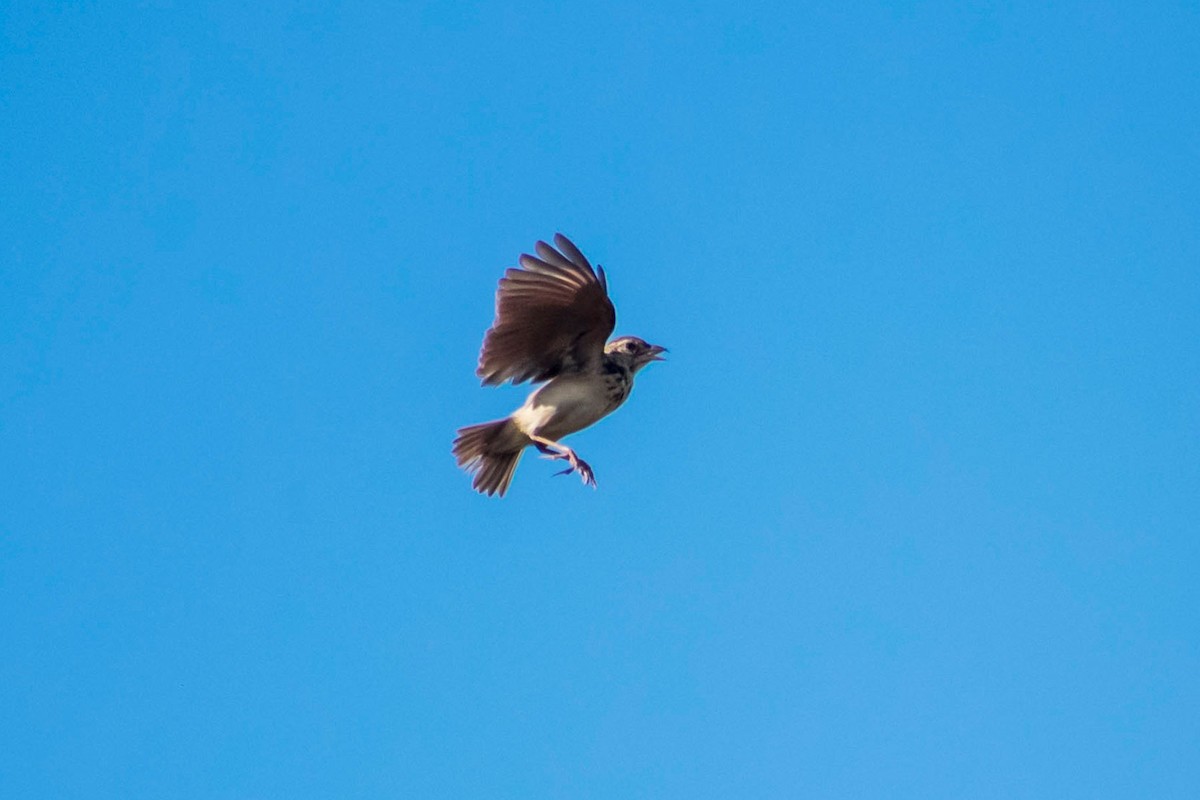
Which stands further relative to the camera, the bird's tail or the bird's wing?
the bird's tail

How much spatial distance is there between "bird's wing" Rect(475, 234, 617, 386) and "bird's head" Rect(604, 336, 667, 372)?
0.71ft

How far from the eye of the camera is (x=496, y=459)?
1344cm

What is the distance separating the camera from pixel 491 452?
1335 cm

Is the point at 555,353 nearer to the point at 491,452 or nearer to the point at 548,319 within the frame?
the point at 548,319

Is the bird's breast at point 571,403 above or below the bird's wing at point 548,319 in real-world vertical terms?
below

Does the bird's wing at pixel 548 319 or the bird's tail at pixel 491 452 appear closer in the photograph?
the bird's wing at pixel 548 319

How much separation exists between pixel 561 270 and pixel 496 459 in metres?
1.83

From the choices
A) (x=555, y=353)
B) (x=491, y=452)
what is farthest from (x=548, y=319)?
(x=491, y=452)

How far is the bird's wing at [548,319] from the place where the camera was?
12352 millimetres

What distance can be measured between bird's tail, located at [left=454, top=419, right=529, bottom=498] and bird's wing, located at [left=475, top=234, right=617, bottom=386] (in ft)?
Answer: 1.27

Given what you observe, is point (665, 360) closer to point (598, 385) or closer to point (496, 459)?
point (598, 385)

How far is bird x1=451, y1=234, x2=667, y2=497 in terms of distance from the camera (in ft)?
40.7

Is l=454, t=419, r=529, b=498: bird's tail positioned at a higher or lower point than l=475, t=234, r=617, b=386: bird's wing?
lower

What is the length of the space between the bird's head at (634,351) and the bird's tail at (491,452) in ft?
3.09
